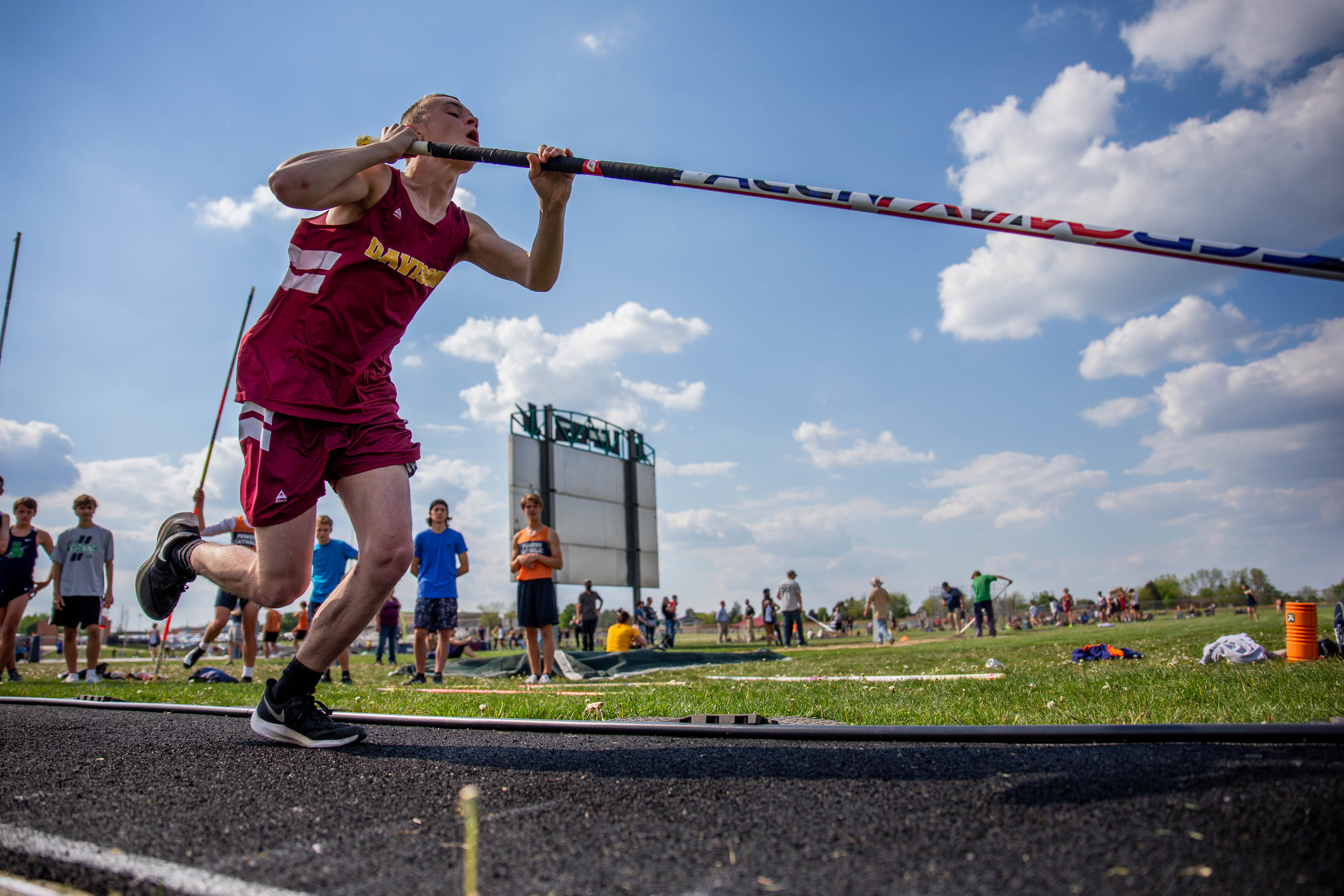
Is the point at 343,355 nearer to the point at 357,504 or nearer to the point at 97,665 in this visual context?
the point at 357,504

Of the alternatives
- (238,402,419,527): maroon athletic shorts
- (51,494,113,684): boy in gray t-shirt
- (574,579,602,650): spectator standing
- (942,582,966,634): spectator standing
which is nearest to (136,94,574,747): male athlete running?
(238,402,419,527): maroon athletic shorts

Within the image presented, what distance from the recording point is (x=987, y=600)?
20828 mm

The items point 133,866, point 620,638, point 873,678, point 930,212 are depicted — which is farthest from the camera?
point 620,638

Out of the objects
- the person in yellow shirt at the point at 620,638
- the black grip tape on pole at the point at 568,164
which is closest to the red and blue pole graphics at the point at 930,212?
the black grip tape on pole at the point at 568,164

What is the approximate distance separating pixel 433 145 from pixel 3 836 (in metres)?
2.50

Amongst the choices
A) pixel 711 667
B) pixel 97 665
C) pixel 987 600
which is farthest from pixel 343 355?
pixel 987 600

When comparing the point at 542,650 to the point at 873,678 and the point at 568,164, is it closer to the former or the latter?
the point at 873,678

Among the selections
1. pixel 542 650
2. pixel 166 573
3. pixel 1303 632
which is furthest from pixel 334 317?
pixel 1303 632

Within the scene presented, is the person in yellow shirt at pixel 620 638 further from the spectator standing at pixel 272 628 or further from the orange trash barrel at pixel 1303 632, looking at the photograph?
the orange trash barrel at pixel 1303 632

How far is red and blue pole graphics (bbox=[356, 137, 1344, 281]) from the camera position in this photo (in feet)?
6.97

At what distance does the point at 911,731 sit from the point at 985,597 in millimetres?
19921

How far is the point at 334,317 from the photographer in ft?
9.88

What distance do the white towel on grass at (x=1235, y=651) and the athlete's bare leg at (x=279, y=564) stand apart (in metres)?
6.54

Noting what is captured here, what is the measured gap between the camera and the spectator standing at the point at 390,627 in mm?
15977
